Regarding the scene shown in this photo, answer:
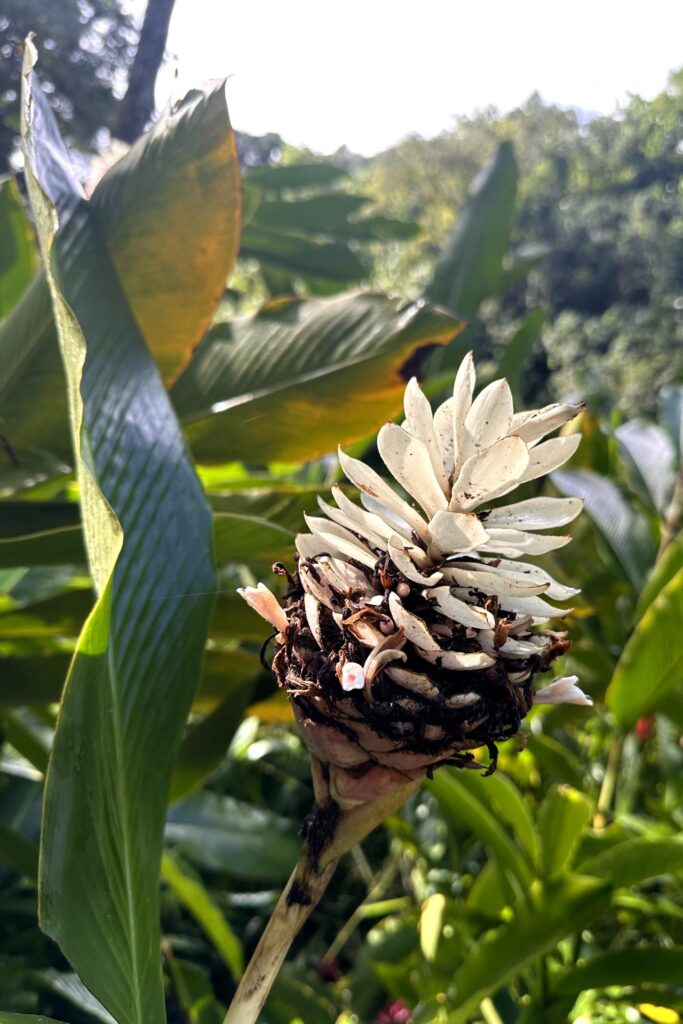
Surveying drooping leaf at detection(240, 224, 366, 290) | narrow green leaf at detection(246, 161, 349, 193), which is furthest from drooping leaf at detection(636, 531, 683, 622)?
narrow green leaf at detection(246, 161, 349, 193)

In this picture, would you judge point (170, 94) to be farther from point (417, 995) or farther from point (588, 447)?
point (417, 995)

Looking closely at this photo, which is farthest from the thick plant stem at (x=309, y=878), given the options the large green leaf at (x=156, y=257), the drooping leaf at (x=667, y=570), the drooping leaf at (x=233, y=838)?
the drooping leaf at (x=233, y=838)

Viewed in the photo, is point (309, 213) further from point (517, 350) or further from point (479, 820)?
point (479, 820)

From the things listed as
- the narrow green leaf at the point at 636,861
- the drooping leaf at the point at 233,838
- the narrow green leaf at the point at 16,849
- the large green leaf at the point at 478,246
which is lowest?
the drooping leaf at the point at 233,838

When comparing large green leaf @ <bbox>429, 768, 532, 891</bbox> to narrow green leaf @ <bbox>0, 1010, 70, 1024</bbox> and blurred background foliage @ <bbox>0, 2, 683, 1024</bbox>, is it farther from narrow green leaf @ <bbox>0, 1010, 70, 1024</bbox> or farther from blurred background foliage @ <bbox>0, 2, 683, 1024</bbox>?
narrow green leaf @ <bbox>0, 1010, 70, 1024</bbox>

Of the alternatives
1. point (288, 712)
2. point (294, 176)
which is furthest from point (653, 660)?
point (294, 176)

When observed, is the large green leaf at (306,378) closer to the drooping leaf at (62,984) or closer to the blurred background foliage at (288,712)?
the blurred background foliage at (288,712)

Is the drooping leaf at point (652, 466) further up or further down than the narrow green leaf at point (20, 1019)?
further down
